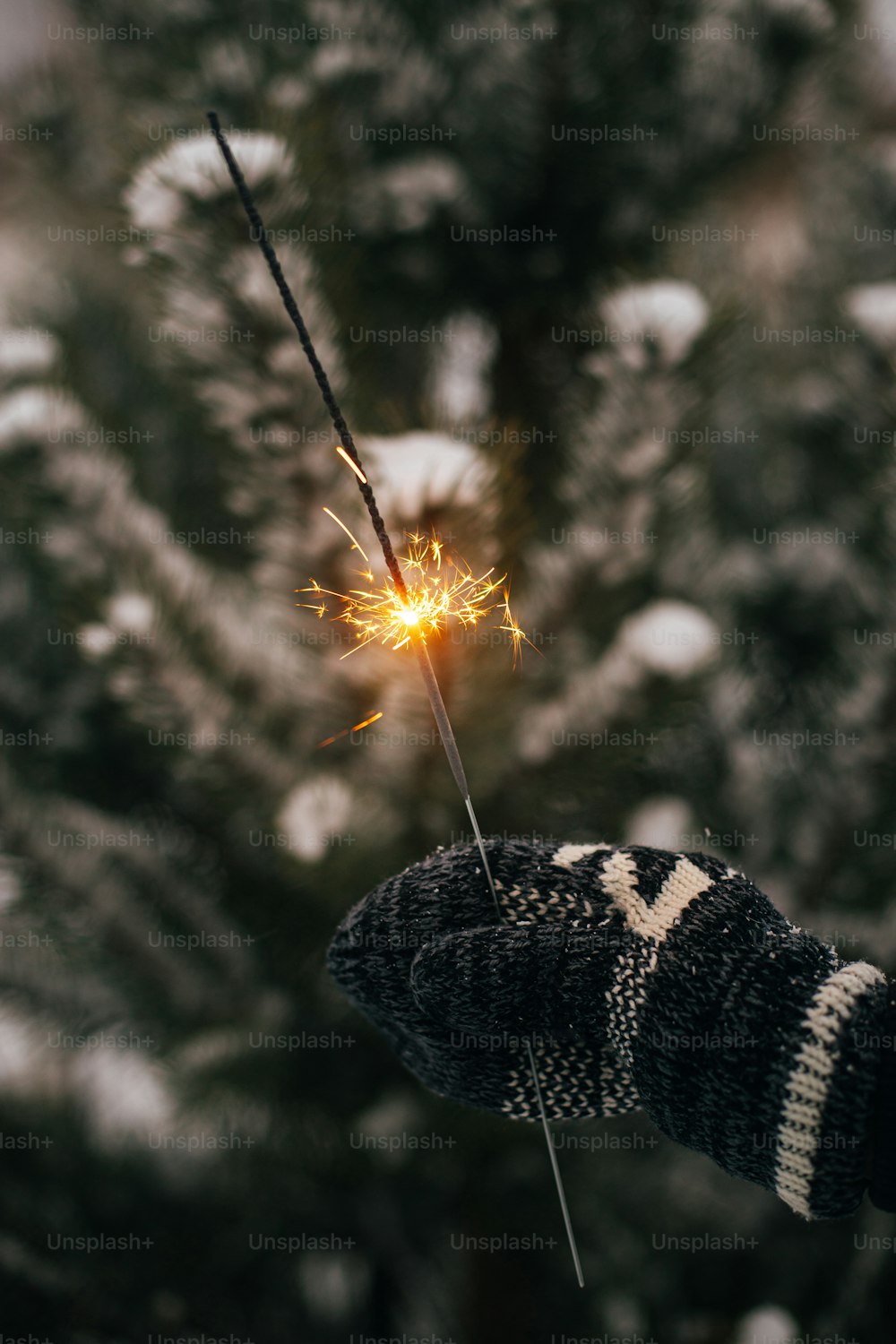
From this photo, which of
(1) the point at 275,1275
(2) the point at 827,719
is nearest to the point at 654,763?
(2) the point at 827,719

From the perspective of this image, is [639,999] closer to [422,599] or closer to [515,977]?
[515,977]

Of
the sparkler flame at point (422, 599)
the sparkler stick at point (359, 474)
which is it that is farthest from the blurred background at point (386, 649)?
the sparkler stick at point (359, 474)

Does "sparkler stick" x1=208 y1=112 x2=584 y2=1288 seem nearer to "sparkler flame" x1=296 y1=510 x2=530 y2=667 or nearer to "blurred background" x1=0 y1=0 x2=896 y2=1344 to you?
"sparkler flame" x1=296 y1=510 x2=530 y2=667

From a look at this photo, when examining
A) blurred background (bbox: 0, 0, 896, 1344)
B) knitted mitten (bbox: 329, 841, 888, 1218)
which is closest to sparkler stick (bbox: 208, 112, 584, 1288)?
knitted mitten (bbox: 329, 841, 888, 1218)

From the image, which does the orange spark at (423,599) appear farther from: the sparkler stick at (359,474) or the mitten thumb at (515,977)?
the mitten thumb at (515,977)

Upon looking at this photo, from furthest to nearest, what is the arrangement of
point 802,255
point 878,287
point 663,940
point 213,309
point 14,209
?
point 14,209, point 802,255, point 878,287, point 213,309, point 663,940

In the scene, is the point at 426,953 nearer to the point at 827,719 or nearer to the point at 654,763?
the point at 654,763
